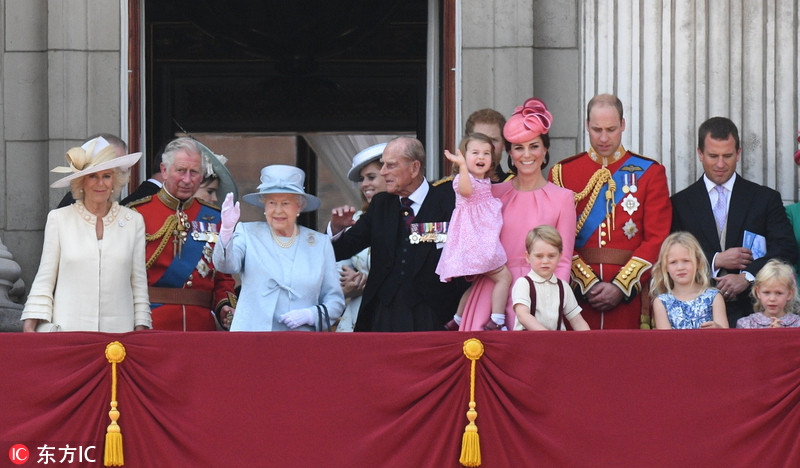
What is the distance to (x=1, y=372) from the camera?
277 inches

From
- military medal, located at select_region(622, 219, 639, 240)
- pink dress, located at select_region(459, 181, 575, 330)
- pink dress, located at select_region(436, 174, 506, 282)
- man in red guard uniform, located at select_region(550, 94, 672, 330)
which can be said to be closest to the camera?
pink dress, located at select_region(436, 174, 506, 282)

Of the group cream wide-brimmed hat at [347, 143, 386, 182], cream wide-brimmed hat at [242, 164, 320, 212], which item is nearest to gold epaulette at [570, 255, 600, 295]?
cream wide-brimmed hat at [347, 143, 386, 182]

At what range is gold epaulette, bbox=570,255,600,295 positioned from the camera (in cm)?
788

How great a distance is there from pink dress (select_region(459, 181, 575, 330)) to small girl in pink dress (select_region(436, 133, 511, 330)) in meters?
0.06

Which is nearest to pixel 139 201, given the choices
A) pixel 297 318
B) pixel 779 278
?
pixel 297 318

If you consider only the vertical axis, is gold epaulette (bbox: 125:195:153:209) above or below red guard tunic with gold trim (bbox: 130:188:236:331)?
above

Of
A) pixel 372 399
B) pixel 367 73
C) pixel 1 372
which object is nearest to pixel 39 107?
pixel 1 372

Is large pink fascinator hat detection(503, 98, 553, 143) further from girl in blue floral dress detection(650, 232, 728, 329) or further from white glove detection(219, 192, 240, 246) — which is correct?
white glove detection(219, 192, 240, 246)

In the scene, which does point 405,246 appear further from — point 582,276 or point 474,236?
point 582,276

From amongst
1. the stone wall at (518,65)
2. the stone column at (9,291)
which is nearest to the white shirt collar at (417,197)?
the stone wall at (518,65)

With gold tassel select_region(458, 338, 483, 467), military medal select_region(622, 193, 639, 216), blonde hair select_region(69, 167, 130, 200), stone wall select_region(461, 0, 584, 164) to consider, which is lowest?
gold tassel select_region(458, 338, 483, 467)

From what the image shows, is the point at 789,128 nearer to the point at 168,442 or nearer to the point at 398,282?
the point at 398,282

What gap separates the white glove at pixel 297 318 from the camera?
754 centimetres

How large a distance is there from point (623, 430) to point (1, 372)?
2803 millimetres
